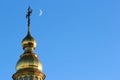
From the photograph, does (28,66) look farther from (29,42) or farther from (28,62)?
(29,42)

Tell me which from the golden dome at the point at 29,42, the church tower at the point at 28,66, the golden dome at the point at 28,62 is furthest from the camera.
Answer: the golden dome at the point at 29,42

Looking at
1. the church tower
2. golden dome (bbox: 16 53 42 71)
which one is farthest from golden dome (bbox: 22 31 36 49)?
golden dome (bbox: 16 53 42 71)

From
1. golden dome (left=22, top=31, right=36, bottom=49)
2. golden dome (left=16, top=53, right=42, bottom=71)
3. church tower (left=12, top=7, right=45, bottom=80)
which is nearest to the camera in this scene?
church tower (left=12, top=7, right=45, bottom=80)

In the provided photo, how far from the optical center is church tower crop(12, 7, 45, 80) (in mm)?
63844

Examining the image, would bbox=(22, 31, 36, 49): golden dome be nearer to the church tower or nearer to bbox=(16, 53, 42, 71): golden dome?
the church tower

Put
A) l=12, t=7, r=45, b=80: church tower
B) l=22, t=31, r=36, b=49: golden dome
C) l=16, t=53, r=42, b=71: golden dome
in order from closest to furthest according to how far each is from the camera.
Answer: l=12, t=7, r=45, b=80: church tower → l=16, t=53, r=42, b=71: golden dome → l=22, t=31, r=36, b=49: golden dome

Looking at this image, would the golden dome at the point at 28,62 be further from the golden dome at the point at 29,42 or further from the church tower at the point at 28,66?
the golden dome at the point at 29,42

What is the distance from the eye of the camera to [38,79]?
6394cm

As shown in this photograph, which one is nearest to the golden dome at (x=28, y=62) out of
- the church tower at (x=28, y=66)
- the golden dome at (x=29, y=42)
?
the church tower at (x=28, y=66)

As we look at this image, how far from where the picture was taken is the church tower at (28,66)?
63844mm

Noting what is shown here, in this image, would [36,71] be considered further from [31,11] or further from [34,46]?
[31,11]

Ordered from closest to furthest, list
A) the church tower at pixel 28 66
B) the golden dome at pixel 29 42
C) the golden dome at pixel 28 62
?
the church tower at pixel 28 66 < the golden dome at pixel 28 62 < the golden dome at pixel 29 42

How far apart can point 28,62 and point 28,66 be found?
52 centimetres

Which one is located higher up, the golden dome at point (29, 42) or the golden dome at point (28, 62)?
the golden dome at point (29, 42)
